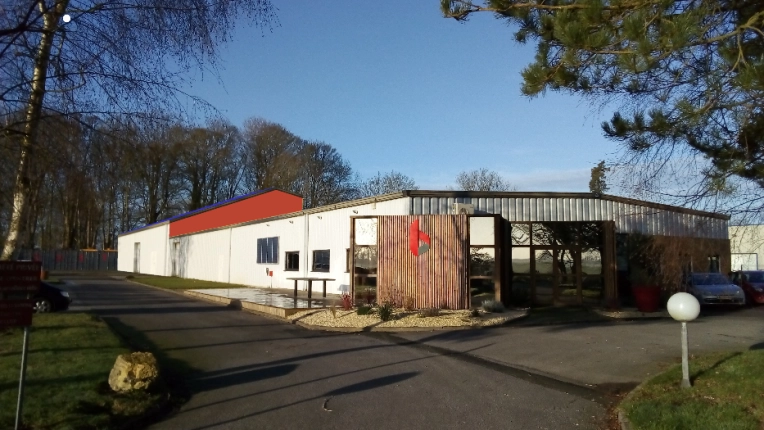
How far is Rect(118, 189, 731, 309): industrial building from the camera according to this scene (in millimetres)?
20453

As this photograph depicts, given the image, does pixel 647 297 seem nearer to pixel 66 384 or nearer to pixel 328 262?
pixel 328 262

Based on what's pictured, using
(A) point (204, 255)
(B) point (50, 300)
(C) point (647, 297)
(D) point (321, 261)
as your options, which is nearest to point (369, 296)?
(D) point (321, 261)

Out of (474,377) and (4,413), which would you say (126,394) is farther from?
(474,377)

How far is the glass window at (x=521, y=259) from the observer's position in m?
24.2

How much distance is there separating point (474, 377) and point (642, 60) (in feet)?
17.3

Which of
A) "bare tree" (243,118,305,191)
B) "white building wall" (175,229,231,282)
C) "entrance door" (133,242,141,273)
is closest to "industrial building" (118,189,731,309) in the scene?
"white building wall" (175,229,231,282)

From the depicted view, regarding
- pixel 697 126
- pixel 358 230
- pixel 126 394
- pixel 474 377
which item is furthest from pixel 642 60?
pixel 358 230

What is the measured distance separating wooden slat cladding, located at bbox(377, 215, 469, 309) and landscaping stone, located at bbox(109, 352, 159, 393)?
11.7 meters

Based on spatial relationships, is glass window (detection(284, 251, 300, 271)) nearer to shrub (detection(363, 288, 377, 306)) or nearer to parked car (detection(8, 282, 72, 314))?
Answer: shrub (detection(363, 288, 377, 306))

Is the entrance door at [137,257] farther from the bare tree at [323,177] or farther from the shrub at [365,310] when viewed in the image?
the shrub at [365,310]

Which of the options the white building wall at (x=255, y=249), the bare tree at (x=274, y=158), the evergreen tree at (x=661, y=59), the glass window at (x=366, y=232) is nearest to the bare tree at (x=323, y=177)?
the bare tree at (x=274, y=158)

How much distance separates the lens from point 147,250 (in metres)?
61.8

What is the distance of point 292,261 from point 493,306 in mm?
13742

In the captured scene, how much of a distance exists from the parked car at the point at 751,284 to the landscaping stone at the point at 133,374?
24873mm
